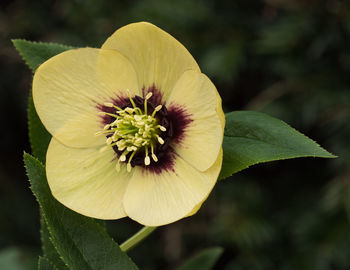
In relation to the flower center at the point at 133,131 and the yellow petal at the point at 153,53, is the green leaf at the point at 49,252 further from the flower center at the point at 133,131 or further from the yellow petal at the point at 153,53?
the yellow petal at the point at 153,53

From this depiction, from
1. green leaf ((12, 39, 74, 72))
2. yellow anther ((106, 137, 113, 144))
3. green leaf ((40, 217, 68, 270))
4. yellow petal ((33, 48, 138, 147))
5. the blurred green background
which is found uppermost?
green leaf ((12, 39, 74, 72))

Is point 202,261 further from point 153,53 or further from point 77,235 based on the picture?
point 153,53

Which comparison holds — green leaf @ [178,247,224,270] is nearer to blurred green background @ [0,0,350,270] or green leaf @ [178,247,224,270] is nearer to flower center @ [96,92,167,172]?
flower center @ [96,92,167,172]

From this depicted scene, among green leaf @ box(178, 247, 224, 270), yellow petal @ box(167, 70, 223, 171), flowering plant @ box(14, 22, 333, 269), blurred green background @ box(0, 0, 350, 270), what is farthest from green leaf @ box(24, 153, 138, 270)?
blurred green background @ box(0, 0, 350, 270)

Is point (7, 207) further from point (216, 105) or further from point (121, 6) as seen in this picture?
point (216, 105)

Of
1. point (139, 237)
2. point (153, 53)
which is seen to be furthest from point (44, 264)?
point (153, 53)

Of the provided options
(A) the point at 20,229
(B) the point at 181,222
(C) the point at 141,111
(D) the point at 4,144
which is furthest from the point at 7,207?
(C) the point at 141,111

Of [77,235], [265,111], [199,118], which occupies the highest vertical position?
[199,118]
